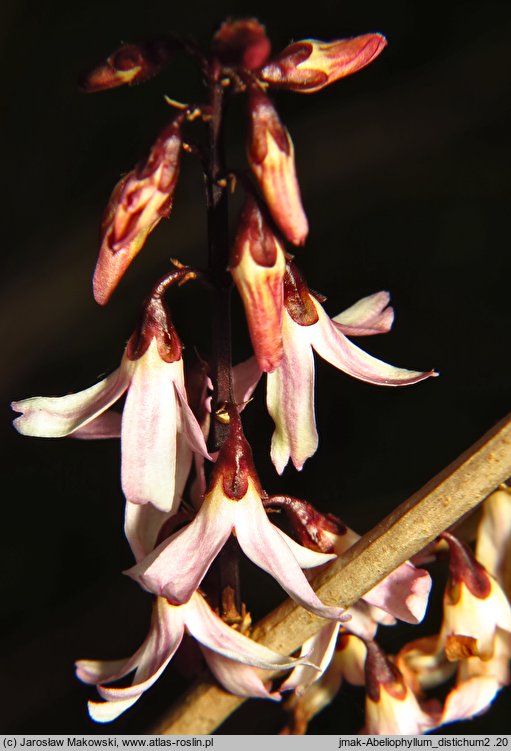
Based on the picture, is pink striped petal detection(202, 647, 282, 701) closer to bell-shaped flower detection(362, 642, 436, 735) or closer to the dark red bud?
bell-shaped flower detection(362, 642, 436, 735)

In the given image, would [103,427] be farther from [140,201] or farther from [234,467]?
[140,201]

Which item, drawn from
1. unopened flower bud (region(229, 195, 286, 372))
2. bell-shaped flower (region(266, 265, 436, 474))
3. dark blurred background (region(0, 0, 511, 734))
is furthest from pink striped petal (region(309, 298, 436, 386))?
dark blurred background (region(0, 0, 511, 734))

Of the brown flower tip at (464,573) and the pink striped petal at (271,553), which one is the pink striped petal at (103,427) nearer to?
the pink striped petal at (271,553)

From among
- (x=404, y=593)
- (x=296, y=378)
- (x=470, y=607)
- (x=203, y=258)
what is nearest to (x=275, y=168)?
(x=296, y=378)
